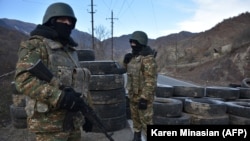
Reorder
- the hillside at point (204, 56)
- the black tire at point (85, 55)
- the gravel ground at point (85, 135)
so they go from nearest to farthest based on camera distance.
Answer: the gravel ground at point (85, 135) → the black tire at point (85, 55) → the hillside at point (204, 56)

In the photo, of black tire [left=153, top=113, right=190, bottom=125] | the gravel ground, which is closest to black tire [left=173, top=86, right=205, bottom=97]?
black tire [left=153, top=113, right=190, bottom=125]

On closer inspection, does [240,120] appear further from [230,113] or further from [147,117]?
[147,117]

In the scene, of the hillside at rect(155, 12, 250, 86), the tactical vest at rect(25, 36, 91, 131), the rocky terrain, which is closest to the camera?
the tactical vest at rect(25, 36, 91, 131)

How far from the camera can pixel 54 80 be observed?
282cm

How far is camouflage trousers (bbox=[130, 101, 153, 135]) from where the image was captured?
5176 mm

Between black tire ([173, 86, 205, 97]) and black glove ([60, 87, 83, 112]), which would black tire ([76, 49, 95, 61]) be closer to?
black tire ([173, 86, 205, 97])

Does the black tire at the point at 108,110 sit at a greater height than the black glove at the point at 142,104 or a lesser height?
lesser

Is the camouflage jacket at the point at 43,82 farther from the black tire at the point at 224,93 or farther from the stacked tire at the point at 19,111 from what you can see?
the black tire at the point at 224,93

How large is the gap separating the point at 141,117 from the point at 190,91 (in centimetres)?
303

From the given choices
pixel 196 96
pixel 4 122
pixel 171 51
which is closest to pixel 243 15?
pixel 171 51

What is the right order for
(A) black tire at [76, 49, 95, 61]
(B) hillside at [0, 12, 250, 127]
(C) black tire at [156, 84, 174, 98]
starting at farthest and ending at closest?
(B) hillside at [0, 12, 250, 127]
(C) black tire at [156, 84, 174, 98]
(A) black tire at [76, 49, 95, 61]

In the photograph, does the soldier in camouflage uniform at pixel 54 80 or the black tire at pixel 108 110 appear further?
the black tire at pixel 108 110

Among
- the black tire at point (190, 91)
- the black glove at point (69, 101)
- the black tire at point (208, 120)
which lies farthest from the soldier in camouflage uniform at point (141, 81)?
the black tire at point (190, 91)

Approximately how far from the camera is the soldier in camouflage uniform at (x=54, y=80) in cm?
271
